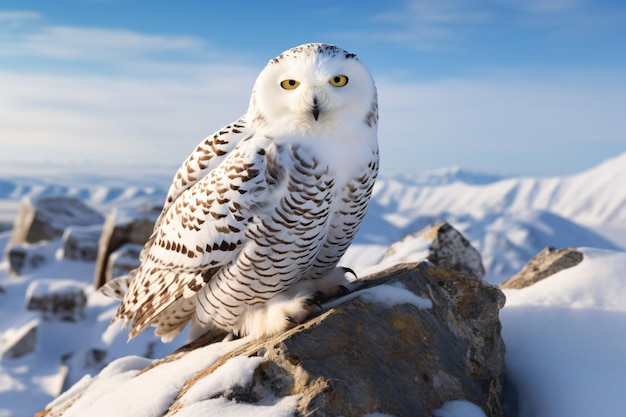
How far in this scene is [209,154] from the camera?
10.6 feet

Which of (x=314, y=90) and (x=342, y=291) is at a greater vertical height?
(x=314, y=90)

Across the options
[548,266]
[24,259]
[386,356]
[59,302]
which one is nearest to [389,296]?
[386,356]

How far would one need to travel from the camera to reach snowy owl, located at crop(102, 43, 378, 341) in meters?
2.86

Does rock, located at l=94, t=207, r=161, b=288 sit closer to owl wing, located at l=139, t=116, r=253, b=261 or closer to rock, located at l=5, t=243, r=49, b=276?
rock, located at l=5, t=243, r=49, b=276

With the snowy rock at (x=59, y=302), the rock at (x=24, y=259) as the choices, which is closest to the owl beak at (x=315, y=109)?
the snowy rock at (x=59, y=302)

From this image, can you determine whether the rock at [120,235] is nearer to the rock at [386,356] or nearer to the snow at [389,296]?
the rock at [386,356]

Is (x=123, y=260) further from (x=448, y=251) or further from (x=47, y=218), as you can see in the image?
(x=448, y=251)

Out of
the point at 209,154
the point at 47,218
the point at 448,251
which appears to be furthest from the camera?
the point at 47,218

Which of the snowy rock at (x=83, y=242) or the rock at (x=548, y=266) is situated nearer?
the rock at (x=548, y=266)

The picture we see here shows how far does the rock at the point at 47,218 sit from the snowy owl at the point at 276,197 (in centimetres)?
1601

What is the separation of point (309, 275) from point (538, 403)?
1.42 metres

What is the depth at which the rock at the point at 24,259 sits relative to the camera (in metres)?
16.0

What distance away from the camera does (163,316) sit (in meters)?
3.68

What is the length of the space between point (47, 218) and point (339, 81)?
A: 17.3 m
